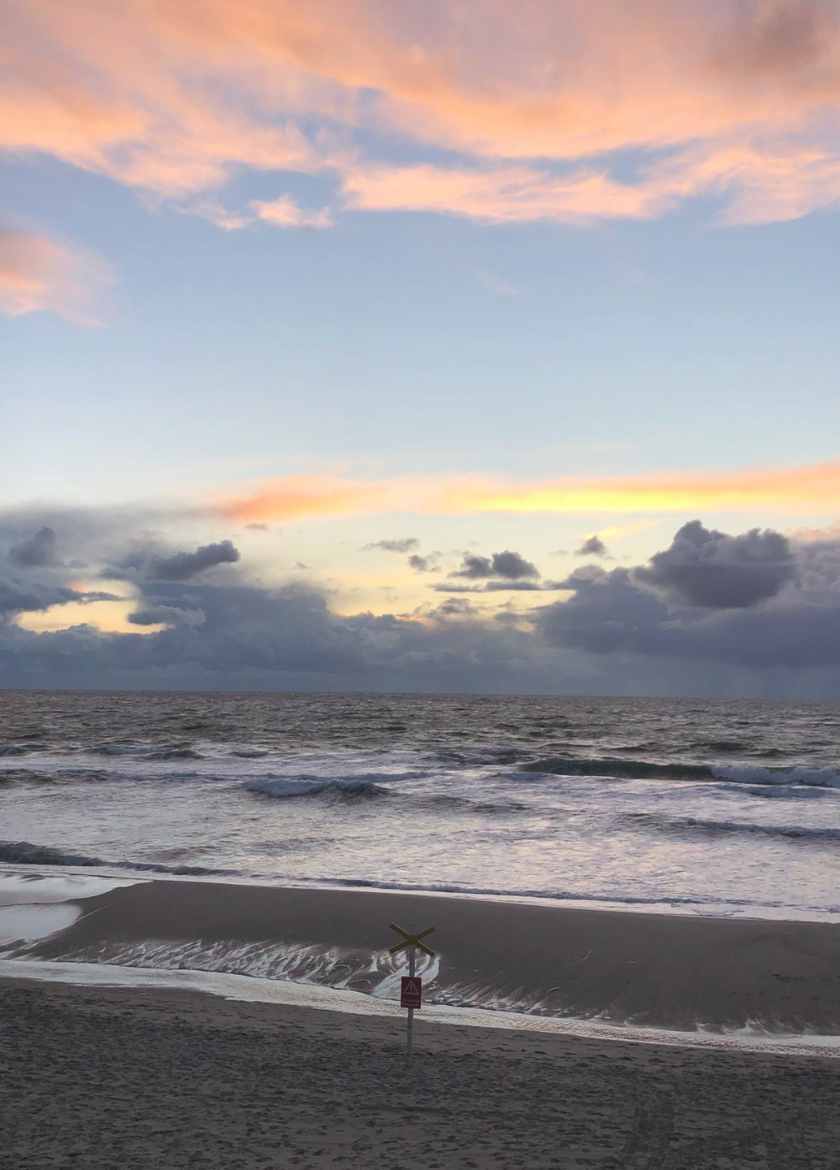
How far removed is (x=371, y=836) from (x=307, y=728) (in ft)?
170

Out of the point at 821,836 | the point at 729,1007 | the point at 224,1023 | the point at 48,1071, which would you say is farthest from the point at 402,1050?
the point at 821,836

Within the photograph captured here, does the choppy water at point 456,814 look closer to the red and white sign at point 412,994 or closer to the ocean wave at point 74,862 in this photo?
the ocean wave at point 74,862

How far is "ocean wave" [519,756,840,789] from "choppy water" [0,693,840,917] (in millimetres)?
154

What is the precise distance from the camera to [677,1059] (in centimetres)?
984

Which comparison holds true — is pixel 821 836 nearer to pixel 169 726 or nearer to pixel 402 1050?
pixel 402 1050

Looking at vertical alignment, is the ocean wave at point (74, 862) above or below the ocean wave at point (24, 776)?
below

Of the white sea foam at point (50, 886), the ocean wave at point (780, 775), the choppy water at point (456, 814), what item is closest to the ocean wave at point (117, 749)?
the choppy water at point (456, 814)

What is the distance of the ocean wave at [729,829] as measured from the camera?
25.7 m

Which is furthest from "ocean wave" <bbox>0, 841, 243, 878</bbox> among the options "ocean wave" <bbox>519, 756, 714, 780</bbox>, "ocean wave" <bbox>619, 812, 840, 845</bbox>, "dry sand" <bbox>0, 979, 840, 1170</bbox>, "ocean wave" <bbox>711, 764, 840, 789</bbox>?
"ocean wave" <bbox>711, 764, 840, 789</bbox>

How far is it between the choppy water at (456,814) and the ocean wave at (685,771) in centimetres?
15

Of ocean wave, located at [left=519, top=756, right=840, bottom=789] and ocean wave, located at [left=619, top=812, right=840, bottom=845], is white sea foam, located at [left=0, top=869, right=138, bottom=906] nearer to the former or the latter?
ocean wave, located at [left=619, top=812, right=840, bottom=845]

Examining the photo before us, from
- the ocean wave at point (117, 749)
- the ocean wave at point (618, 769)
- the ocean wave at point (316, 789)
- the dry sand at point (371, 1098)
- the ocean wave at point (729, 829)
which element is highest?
the dry sand at point (371, 1098)

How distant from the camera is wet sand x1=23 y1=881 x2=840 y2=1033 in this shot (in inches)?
487

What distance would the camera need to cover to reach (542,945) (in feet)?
47.6
